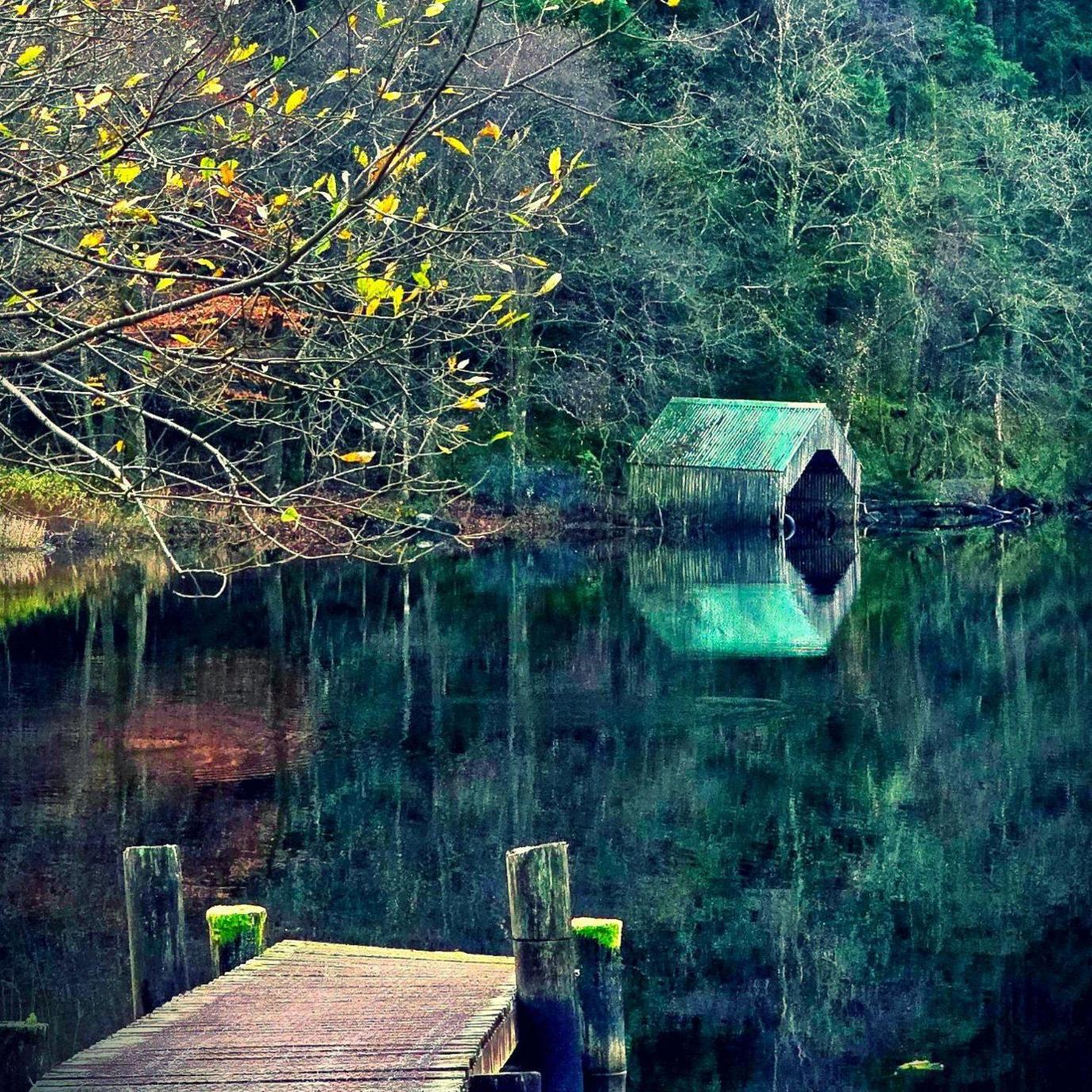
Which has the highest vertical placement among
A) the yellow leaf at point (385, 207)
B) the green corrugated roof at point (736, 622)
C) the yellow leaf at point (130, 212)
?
the yellow leaf at point (130, 212)

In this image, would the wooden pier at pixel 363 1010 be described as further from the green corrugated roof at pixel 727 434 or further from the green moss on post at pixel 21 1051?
the green corrugated roof at pixel 727 434

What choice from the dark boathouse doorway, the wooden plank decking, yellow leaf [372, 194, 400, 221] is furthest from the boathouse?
yellow leaf [372, 194, 400, 221]

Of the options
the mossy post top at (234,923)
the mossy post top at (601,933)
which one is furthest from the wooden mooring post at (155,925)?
the mossy post top at (601,933)

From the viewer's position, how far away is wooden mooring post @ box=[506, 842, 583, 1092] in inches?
386

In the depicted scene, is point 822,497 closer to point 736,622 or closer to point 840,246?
point 840,246

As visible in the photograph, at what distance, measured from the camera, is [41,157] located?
9.27 meters

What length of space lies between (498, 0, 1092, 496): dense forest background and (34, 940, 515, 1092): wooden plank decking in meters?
37.0

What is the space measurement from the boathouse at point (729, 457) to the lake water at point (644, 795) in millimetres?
12733

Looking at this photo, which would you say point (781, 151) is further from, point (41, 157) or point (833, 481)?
point (41, 157)

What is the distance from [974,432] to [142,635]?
113ft

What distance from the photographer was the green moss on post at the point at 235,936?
10789mm

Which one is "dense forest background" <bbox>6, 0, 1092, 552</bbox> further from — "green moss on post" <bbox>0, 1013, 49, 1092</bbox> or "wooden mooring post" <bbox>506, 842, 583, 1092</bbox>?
"wooden mooring post" <bbox>506, 842, 583, 1092</bbox>

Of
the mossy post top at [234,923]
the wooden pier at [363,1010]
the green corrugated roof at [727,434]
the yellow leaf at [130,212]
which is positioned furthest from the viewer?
the green corrugated roof at [727,434]

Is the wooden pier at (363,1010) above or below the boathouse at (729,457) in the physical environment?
below
